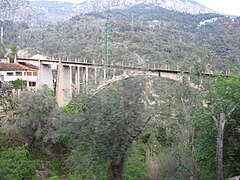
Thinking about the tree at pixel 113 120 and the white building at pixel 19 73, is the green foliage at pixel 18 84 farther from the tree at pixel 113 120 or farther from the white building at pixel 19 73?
the tree at pixel 113 120

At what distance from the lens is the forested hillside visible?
3328cm

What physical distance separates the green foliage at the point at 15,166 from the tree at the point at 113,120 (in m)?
4.69

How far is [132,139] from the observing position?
775 centimetres

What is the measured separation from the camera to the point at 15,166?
13.0 m

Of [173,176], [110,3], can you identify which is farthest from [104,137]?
[110,3]

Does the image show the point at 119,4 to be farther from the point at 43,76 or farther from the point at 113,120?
the point at 113,120

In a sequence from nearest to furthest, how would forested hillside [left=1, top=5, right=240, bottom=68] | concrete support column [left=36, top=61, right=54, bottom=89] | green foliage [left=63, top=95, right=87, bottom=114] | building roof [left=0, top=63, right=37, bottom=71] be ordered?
green foliage [left=63, top=95, right=87, bottom=114], building roof [left=0, top=63, right=37, bottom=71], concrete support column [left=36, top=61, right=54, bottom=89], forested hillside [left=1, top=5, right=240, bottom=68]

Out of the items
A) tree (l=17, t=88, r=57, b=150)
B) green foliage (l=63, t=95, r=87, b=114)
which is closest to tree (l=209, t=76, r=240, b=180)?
green foliage (l=63, t=95, r=87, b=114)

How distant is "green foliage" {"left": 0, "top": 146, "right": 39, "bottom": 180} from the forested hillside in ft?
36.6

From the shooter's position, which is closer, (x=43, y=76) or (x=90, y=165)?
(x=90, y=165)

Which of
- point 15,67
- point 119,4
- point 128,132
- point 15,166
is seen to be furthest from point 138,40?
point 119,4

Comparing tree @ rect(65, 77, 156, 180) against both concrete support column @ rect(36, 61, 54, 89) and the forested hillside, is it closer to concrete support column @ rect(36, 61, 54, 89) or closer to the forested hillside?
the forested hillside

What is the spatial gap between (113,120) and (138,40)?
3893cm

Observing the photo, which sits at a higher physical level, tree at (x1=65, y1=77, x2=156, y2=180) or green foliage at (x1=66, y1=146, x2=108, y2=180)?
tree at (x1=65, y1=77, x2=156, y2=180)
